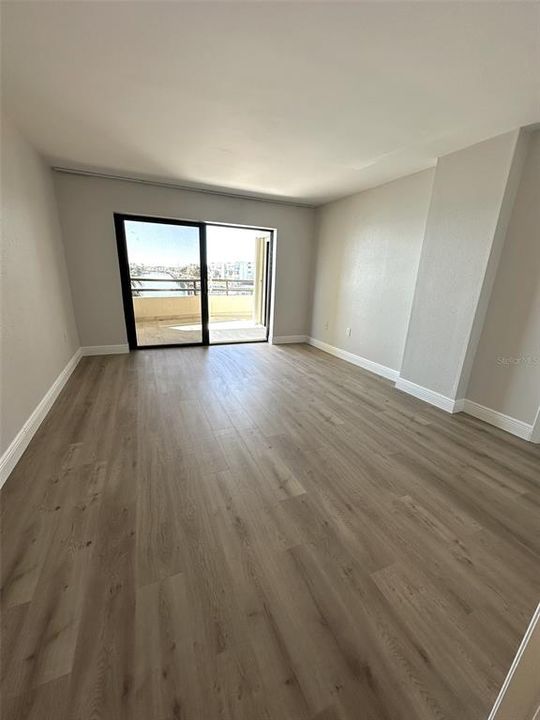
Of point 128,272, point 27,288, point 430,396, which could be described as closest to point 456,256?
point 430,396

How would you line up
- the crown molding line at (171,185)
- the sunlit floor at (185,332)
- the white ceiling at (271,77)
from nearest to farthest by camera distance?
the white ceiling at (271,77) < the crown molding line at (171,185) < the sunlit floor at (185,332)

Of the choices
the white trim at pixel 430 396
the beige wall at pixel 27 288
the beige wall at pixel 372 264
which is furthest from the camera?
the beige wall at pixel 372 264

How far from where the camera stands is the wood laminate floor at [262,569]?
904 millimetres

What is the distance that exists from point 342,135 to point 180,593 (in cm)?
327

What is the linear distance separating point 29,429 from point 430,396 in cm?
371

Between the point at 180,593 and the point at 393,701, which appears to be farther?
the point at 180,593

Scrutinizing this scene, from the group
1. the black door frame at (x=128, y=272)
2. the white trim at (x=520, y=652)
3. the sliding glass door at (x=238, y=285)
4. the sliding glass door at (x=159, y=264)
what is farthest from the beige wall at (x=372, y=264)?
the white trim at (x=520, y=652)

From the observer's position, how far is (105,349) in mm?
4227

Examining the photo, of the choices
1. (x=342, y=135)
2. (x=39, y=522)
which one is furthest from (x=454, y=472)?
(x=342, y=135)

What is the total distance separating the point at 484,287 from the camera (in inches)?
99.4

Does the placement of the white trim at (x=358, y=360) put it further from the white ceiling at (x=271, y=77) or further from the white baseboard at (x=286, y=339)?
the white ceiling at (x=271, y=77)

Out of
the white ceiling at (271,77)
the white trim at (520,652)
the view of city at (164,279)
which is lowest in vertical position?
the white trim at (520,652)

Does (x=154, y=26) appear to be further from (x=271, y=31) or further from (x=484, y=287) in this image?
→ (x=484, y=287)

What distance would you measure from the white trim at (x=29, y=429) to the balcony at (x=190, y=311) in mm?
1919
